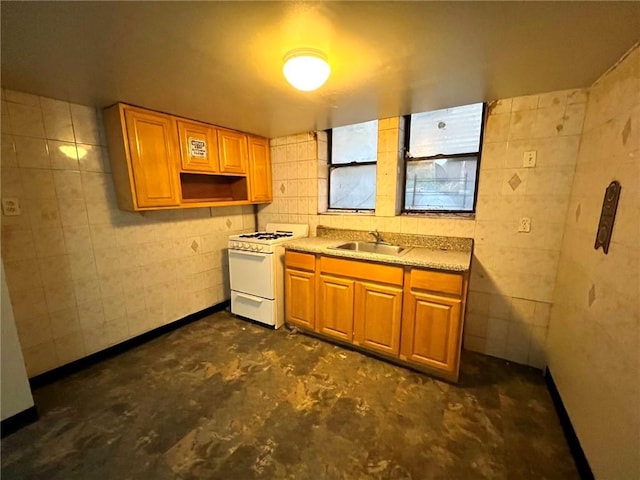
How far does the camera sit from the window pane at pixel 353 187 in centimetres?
282

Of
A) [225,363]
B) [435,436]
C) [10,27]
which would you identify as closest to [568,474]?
[435,436]

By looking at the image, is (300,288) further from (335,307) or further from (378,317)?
(378,317)

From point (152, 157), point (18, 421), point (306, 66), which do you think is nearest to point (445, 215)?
point (306, 66)

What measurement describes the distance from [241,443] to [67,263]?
1.83 meters

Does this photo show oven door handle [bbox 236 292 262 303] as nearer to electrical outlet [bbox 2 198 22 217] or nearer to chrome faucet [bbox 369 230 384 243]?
chrome faucet [bbox 369 230 384 243]

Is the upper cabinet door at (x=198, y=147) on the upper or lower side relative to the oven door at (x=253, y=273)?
upper

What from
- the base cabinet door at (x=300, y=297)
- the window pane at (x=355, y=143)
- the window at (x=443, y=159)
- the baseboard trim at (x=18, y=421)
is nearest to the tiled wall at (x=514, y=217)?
the window at (x=443, y=159)

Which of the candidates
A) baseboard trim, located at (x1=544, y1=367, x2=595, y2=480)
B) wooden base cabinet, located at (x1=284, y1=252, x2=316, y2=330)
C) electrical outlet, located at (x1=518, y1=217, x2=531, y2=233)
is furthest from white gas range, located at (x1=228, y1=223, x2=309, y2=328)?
baseboard trim, located at (x1=544, y1=367, x2=595, y2=480)

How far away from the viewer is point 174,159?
7.72 feet

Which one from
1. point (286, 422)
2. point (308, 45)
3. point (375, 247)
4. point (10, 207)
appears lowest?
point (286, 422)

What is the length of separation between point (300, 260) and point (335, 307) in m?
0.54

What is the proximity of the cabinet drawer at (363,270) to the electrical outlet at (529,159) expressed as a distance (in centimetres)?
120

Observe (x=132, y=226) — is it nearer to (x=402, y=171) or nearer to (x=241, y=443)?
(x=241, y=443)

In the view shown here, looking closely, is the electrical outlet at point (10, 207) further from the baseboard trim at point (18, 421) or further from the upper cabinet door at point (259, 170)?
the upper cabinet door at point (259, 170)
